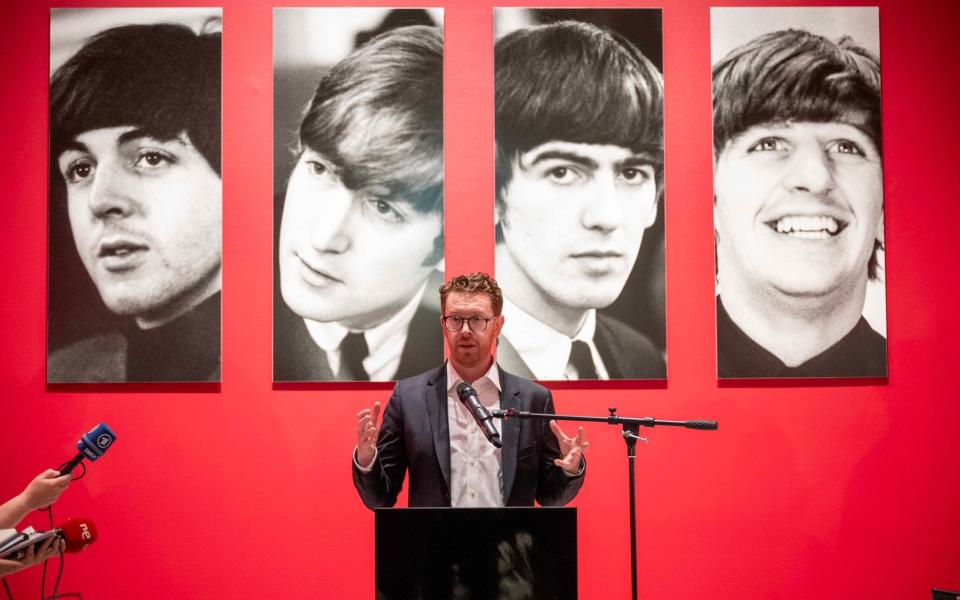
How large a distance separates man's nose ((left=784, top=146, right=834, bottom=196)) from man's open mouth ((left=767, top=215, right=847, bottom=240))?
5.3 inches

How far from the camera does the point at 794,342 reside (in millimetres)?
4082

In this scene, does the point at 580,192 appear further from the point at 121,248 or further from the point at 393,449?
the point at 121,248

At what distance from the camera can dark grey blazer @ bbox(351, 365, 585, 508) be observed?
3279 millimetres

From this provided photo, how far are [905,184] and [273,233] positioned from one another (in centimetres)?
311

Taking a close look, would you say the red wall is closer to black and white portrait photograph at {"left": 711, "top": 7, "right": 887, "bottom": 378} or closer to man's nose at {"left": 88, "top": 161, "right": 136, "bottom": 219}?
black and white portrait photograph at {"left": 711, "top": 7, "right": 887, "bottom": 378}

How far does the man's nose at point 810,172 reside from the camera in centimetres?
413

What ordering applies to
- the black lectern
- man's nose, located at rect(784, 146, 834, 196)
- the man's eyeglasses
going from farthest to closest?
man's nose, located at rect(784, 146, 834, 196)
the man's eyeglasses
the black lectern

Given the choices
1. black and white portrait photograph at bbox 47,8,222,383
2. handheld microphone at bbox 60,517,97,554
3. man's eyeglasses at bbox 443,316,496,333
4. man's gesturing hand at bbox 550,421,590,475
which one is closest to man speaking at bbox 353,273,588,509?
man's eyeglasses at bbox 443,316,496,333

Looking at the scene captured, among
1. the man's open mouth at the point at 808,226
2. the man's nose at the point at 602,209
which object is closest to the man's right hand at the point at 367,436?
the man's nose at the point at 602,209

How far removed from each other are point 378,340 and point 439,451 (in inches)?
35.0

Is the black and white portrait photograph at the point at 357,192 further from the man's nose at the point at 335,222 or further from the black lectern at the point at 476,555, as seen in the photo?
the black lectern at the point at 476,555

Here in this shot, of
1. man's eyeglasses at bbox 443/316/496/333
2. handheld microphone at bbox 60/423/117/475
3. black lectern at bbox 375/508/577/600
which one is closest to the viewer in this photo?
black lectern at bbox 375/508/577/600

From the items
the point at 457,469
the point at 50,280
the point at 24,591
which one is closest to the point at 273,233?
the point at 50,280

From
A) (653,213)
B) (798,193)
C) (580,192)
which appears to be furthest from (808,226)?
(580,192)
